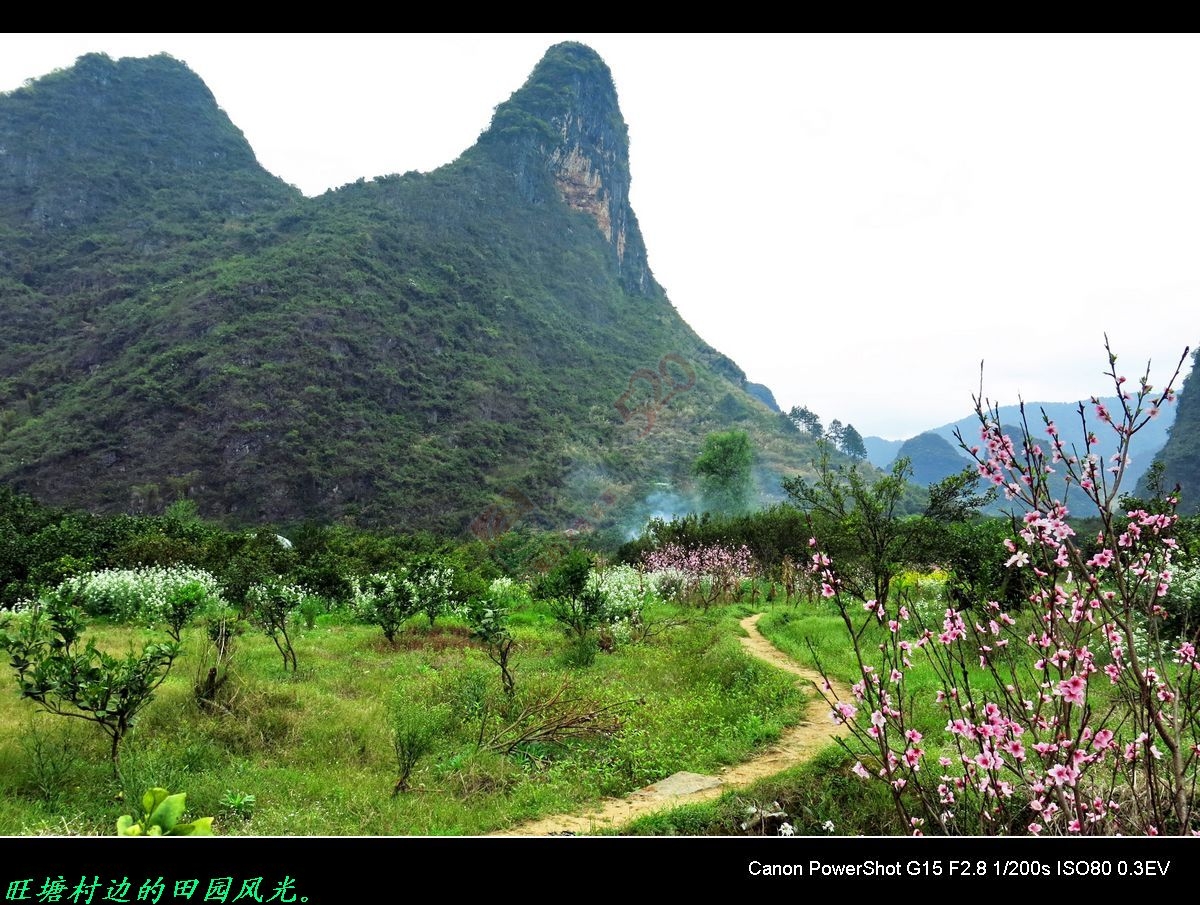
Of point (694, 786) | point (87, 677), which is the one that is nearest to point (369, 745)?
point (87, 677)

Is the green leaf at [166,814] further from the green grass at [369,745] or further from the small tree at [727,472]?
the small tree at [727,472]

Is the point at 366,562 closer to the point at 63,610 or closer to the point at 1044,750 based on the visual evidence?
the point at 63,610

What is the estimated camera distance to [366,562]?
1833 centimetres

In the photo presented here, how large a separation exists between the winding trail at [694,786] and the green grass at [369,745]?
0.54ft

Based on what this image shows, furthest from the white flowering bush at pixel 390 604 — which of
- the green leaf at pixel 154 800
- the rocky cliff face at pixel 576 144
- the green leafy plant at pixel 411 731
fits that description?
the rocky cliff face at pixel 576 144

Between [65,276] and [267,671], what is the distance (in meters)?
96.1

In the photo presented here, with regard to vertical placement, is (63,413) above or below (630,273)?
below

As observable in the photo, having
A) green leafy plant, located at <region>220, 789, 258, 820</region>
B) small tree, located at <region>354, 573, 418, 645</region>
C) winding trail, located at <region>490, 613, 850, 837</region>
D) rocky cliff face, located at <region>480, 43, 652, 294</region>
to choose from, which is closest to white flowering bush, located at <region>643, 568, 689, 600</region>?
Result: small tree, located at <region>354, 573, 418, 645</region>

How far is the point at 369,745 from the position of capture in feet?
21.3

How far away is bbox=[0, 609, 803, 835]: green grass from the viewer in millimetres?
4926

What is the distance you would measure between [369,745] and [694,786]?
11.2ft

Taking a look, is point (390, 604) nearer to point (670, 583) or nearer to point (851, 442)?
point (670, 583)
